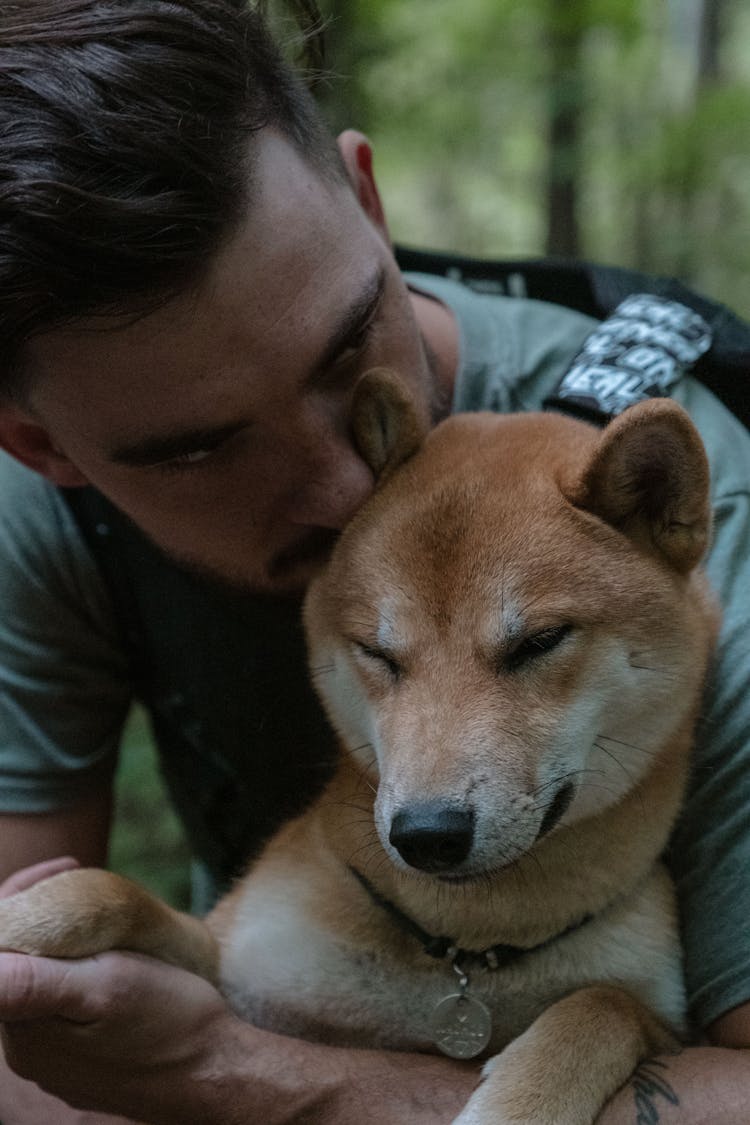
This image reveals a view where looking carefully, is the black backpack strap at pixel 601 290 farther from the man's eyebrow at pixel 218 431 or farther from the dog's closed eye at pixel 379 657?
the dog's closed eye at pixel 379 657

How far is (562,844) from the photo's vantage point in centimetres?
211

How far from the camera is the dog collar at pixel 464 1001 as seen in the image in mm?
2080

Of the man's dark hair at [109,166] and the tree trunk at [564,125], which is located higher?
the man's dark hair at [109,166]

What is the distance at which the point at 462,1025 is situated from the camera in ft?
6.84

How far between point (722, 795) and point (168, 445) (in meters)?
1.22

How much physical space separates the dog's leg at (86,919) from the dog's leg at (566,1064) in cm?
64

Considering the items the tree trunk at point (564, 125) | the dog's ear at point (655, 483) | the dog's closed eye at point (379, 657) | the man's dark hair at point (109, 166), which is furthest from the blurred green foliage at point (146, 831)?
the tree trunk at point (564, 125)

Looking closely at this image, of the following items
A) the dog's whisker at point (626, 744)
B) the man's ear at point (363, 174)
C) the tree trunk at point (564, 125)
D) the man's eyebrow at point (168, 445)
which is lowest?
the tree trunk at point (564, 125)

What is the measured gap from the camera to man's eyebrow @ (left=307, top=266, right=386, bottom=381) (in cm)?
213

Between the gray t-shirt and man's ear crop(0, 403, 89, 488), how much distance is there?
0.23 metres

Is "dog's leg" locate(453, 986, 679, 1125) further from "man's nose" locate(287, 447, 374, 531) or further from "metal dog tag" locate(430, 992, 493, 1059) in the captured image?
"man's nose" locate(287, 447, 374, 531)

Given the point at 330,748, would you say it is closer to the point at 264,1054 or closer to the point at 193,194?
the point at 264,1054

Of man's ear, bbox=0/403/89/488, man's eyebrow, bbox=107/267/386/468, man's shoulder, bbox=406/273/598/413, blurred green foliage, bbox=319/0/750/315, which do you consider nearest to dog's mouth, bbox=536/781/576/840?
man's eyebrow, bbox=107/267/386/468

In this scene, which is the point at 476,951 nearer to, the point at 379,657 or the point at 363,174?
the point at 379,657
